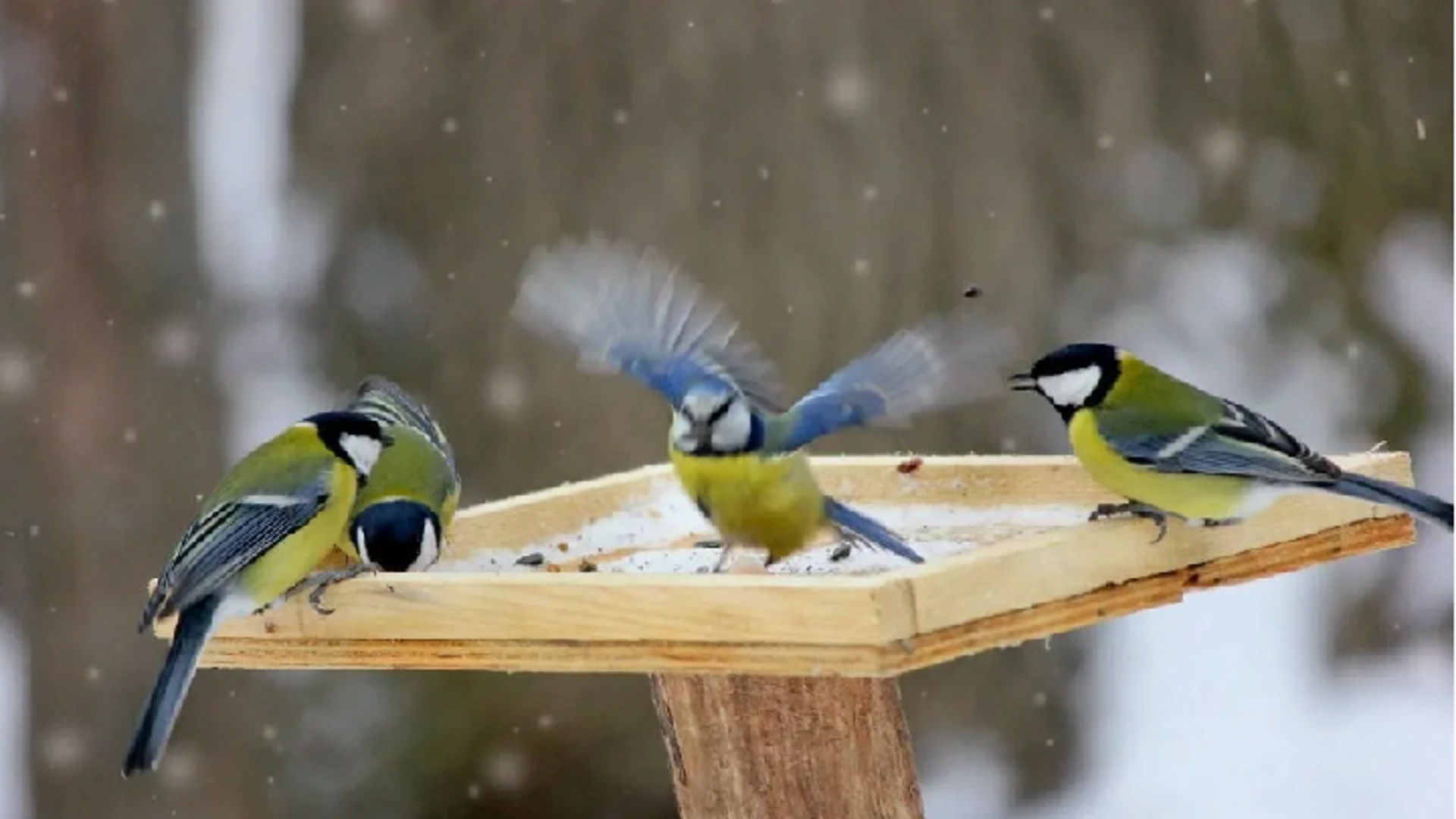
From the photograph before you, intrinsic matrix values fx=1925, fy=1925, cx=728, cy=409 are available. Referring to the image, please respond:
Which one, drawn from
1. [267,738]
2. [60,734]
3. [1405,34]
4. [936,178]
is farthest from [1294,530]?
[60,734]

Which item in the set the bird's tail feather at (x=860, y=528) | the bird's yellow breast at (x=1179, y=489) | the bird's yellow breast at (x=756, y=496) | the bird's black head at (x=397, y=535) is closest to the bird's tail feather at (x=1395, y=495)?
the bird's yellow breast at (x=1179, y=489)

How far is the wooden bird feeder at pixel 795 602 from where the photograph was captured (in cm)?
218

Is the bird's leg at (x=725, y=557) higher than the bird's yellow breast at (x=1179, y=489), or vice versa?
the bird's yellow breast at (x=1179, y=489)

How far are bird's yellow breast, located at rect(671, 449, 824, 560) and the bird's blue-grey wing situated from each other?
540 millimetres

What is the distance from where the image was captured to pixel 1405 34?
4672 mm

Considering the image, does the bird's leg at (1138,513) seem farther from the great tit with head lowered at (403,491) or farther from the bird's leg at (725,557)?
the great tit with head lowered at (403,491)

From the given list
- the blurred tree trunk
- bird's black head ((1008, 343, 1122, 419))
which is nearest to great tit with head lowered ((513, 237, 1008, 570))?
bird's black head ((1008, 343, 1122, 419))

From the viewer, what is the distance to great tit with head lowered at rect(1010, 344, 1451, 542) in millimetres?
2568

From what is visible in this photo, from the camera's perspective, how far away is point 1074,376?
2.93 m

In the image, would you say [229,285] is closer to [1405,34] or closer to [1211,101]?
[1211,101]

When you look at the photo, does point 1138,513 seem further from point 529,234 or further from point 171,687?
point 529,234

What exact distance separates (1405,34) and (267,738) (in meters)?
3.21

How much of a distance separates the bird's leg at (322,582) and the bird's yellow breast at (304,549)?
2 cm

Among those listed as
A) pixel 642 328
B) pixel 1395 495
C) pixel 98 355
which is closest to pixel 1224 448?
pixel 1395 495
